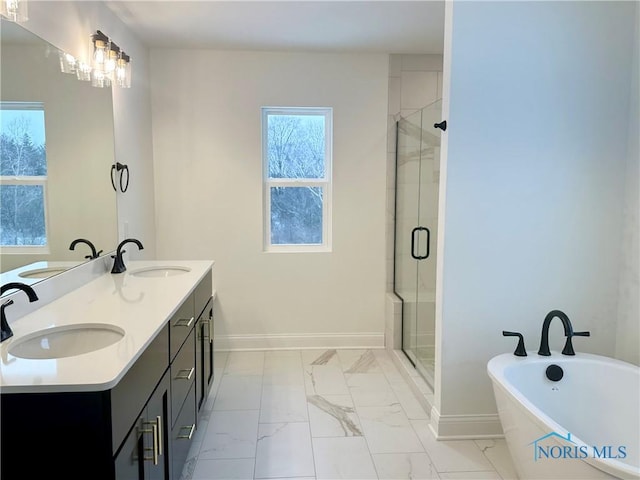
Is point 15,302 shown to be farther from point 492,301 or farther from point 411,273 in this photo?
point 411,273

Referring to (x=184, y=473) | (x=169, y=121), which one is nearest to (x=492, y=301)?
(x=184, y=473)

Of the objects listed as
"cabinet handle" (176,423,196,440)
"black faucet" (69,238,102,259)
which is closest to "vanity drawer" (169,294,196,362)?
"cabinet handle" (176,423,196,440)

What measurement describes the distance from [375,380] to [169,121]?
2474 millimetres

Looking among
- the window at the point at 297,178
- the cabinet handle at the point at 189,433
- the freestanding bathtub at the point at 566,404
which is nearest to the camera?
the freestanding bathtub at the point at 566,404

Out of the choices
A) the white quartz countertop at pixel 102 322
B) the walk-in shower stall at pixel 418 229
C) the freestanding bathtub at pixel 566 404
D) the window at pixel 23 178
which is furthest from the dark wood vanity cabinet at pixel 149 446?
the walk-in shower stall at pixel 418 229

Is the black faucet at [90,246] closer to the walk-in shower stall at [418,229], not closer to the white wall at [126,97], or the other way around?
the white wall at [126,97]

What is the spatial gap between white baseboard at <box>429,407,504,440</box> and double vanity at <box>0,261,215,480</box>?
1.28 metres

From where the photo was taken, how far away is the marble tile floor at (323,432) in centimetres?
216

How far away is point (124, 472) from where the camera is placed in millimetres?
1272

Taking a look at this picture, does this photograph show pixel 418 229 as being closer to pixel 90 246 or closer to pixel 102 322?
pixel 90 246

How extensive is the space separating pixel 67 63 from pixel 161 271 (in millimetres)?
1195

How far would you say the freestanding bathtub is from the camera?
1.75 metres

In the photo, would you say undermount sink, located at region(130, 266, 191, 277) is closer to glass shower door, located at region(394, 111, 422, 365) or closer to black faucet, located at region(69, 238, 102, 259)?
black faucet, located at region(69, 238, 102, 259)

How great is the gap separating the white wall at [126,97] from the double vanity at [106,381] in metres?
0.81
